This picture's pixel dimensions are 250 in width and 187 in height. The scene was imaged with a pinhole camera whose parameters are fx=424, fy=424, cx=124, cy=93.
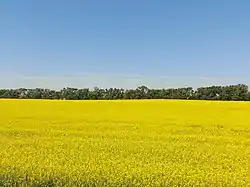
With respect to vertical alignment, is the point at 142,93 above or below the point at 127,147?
above

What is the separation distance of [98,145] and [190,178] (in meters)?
4.71

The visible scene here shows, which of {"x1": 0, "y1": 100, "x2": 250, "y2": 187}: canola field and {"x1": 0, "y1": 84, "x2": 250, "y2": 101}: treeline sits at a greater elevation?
{"x1": 0, "y1": 84, "x2": 250, "y2": 101}: treeline

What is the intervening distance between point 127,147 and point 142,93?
1221 inches

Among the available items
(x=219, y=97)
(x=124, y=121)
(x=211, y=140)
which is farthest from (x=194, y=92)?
(x=211, y=140)

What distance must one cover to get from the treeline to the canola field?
17061mm

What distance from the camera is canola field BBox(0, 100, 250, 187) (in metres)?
8.60

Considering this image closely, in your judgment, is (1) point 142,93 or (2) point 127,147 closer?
(2) point 127,147

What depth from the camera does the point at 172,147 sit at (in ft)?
41.3

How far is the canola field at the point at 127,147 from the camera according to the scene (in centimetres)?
860

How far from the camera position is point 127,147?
12.5 meters

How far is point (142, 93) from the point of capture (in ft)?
142

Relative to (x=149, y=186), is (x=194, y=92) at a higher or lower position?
higher

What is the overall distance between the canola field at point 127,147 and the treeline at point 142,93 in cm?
1706

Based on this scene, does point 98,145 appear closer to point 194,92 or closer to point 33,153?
point 33,153
